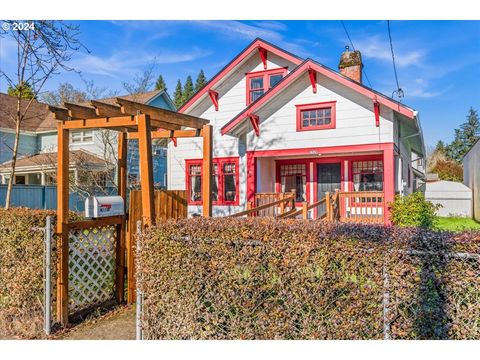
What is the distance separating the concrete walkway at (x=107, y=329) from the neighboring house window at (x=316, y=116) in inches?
321

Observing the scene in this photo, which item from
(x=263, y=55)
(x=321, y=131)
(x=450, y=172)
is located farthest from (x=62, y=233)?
(x=450, y=172)

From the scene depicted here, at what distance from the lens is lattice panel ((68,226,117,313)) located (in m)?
4.70

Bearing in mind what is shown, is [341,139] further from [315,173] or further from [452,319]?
[452,319]

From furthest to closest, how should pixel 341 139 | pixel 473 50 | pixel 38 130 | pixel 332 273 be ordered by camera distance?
pixel 38 130, pixel 473 50, pixel 341 139, pixel 332 273

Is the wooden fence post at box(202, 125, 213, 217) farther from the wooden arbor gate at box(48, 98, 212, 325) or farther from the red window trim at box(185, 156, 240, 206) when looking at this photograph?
the red window trim at box(185, 156, 240, 206)

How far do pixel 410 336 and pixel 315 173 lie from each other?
33.3ft

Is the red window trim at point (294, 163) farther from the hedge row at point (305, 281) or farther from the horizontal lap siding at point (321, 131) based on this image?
the hedge row at point (305, 281)

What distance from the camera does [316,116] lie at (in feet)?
36.6

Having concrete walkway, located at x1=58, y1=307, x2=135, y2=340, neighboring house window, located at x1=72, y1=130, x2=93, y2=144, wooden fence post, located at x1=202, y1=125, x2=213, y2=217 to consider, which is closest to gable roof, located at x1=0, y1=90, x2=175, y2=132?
neighboring house window, located at x1=72, y1=130, x2=93, y2=144

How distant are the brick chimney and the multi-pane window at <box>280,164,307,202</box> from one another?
3858 mm

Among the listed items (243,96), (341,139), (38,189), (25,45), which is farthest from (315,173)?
(38,189)

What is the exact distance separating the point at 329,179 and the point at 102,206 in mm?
9533

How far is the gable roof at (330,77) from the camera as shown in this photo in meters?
9.70

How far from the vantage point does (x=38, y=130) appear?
2186 cm
